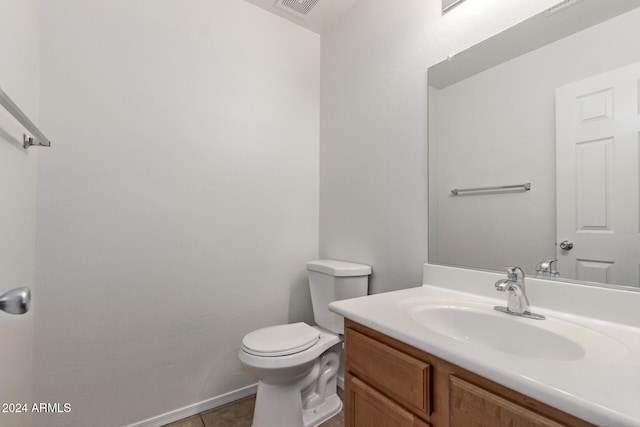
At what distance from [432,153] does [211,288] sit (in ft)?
4.63

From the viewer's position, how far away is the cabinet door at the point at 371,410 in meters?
0.75

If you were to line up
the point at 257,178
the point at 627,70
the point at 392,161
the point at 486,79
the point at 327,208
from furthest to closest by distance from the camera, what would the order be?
the point at 327,208 < the point at 257,178 < the point at 392,161 < the point at 486,79 < the point at 627,70

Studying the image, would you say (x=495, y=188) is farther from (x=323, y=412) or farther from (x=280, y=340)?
(x=323, y=412)

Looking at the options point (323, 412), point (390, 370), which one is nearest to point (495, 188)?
point (390, 370)

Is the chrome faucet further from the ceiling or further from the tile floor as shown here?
the ceiling

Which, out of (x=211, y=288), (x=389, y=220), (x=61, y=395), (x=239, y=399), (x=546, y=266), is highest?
(x=389, y=220)

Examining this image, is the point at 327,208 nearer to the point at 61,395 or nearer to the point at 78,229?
the point at 78,229

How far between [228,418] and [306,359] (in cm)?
65

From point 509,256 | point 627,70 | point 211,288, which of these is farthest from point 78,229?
point 627,70

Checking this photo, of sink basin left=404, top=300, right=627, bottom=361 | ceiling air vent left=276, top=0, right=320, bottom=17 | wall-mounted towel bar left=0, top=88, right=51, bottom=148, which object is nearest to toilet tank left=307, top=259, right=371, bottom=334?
sink basin left=404, top=300, right=627, bottom=361

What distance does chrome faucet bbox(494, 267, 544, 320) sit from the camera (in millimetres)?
895

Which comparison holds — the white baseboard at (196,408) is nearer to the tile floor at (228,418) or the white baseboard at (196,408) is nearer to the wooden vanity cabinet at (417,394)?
the tile floor at (228,418)

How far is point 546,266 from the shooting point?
0.96 metres

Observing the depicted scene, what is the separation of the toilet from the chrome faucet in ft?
2.52
